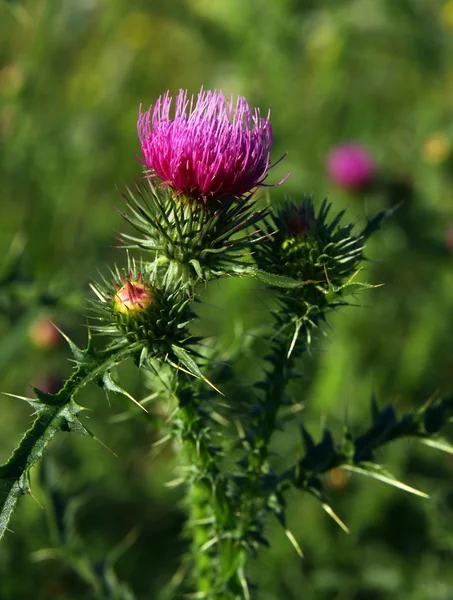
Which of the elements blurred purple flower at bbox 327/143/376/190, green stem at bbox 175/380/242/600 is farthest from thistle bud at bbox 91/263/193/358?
blurred purple flower at bbox 327/143/376/190

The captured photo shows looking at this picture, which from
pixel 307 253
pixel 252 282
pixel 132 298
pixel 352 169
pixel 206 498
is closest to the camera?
pixel 132 298

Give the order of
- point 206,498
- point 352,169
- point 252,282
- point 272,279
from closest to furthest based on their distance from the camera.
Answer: point 272,279, point 206,498, point 352,169, point 252,282

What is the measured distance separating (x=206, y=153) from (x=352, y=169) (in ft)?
12.5

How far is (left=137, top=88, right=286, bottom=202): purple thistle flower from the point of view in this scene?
2367 millimetres

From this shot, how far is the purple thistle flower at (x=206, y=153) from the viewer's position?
237 cm

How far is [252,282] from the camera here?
6.14 meters

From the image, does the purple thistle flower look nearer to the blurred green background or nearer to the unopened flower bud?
the unopened flower bud

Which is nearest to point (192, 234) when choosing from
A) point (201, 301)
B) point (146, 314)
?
point (201, 301)

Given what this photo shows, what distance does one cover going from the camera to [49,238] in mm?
6672

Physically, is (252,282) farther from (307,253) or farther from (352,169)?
(307,253)

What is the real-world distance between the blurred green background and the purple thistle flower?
0.73 m

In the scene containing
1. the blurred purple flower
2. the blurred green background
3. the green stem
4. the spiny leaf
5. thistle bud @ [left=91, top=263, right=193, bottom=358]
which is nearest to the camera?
the spiny leaf

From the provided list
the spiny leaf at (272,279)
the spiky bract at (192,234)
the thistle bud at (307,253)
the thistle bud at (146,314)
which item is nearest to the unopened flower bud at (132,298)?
the thistle bud at (146,314)

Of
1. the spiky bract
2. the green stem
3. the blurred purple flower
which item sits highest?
the blurred purple flower
